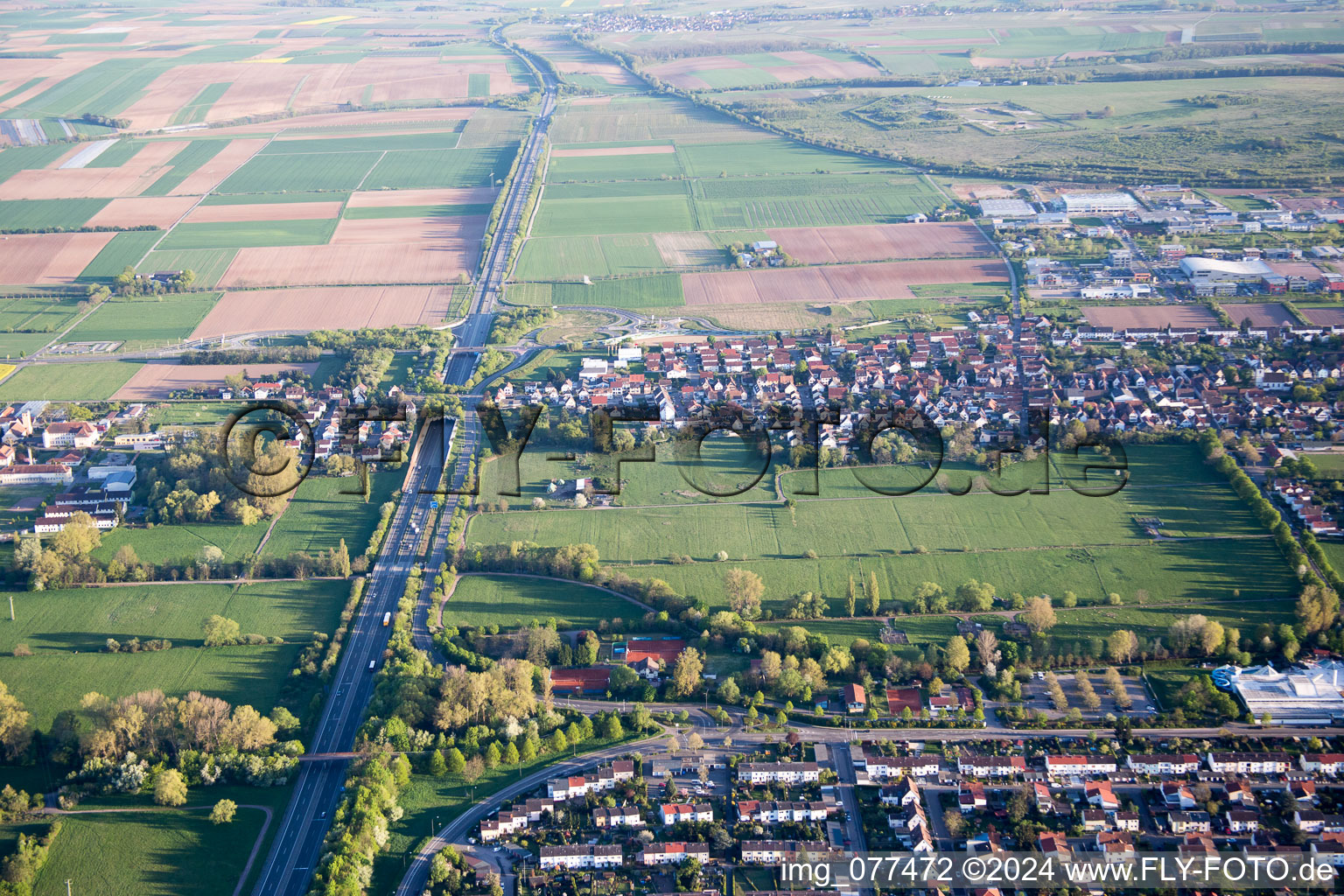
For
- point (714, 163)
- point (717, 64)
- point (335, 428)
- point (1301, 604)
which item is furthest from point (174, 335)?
point (717, 64)

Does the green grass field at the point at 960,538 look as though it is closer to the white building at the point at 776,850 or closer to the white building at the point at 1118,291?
the white building at the point at 776,850

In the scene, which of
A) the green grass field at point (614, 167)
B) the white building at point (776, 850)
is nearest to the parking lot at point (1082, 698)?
the white building at point (776, 850)

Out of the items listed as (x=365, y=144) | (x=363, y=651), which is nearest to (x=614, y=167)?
(x=365, y=144)

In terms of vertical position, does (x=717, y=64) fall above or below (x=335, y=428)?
above

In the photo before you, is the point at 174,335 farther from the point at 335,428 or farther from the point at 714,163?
the point at 714,163

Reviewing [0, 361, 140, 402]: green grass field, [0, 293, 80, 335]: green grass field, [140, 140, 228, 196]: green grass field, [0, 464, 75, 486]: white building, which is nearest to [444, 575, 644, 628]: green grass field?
[0, 464, 75, 486]: white building

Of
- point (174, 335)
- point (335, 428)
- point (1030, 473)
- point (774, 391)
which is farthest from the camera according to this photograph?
point (174, 335)

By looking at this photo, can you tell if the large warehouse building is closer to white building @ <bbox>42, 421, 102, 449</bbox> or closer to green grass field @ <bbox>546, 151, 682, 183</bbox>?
white building @ <bbox>42, 421, 102, 449</bbox>

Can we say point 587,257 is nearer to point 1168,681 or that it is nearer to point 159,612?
point 159,612
